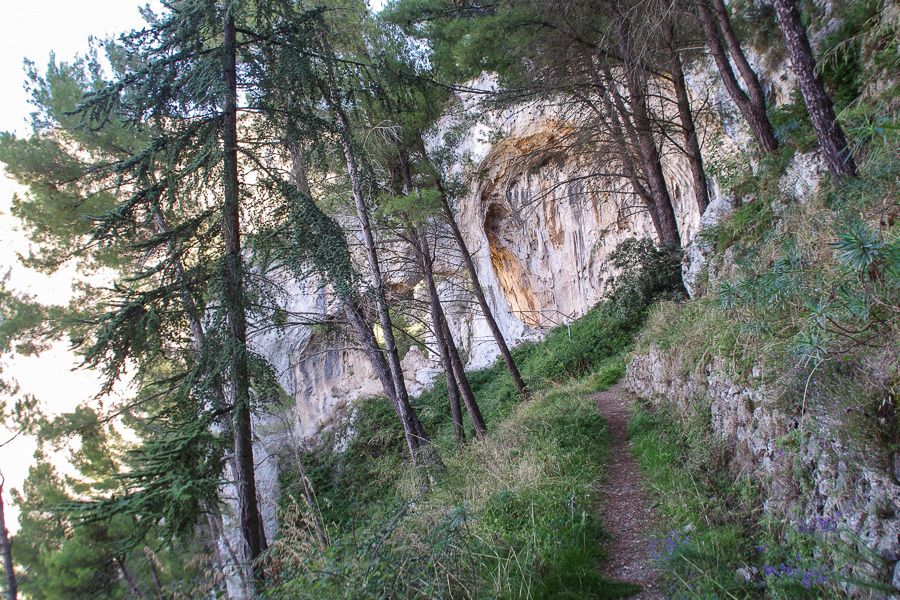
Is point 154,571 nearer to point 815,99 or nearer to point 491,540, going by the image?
point 491,540

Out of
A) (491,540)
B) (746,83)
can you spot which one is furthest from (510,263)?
(491,540)

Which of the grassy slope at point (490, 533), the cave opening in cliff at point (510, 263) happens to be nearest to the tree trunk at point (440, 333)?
the grassy slope at point (490, 533)

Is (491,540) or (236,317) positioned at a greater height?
(236,317)

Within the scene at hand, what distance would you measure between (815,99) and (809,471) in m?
3.81

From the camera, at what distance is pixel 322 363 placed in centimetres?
2333

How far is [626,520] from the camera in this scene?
15.1 ft

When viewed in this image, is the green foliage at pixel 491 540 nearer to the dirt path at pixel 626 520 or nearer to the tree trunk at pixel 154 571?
the dirt path at pixel 626 520

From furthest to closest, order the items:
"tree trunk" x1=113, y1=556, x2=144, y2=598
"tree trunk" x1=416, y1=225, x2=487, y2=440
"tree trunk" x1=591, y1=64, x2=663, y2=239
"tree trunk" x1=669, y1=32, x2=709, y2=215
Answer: "tree trunk" x1=416, y1=225, x2=487, y2=440, "tree trunk" x1=591, y1=64, x2=663, y2=239, "tree trunk" x1=669, y1=32, x2=709, y2=215, "tree trunk" x1=113, y1=556, x2=144, y2=598

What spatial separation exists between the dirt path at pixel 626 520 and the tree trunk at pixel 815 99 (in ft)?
11.9

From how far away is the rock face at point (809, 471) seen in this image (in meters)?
2.55

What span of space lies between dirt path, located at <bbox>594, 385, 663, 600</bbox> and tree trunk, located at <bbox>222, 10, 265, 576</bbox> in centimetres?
374

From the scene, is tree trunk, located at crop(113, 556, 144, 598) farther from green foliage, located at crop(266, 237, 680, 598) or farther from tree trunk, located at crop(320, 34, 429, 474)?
tree trunk, located at crop(320, 34, 429, 474)

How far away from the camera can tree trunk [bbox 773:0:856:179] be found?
4836 mm

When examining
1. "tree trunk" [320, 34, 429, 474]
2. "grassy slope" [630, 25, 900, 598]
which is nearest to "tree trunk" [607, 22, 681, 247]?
"grassy slope" [630, 25, 900, 598]
